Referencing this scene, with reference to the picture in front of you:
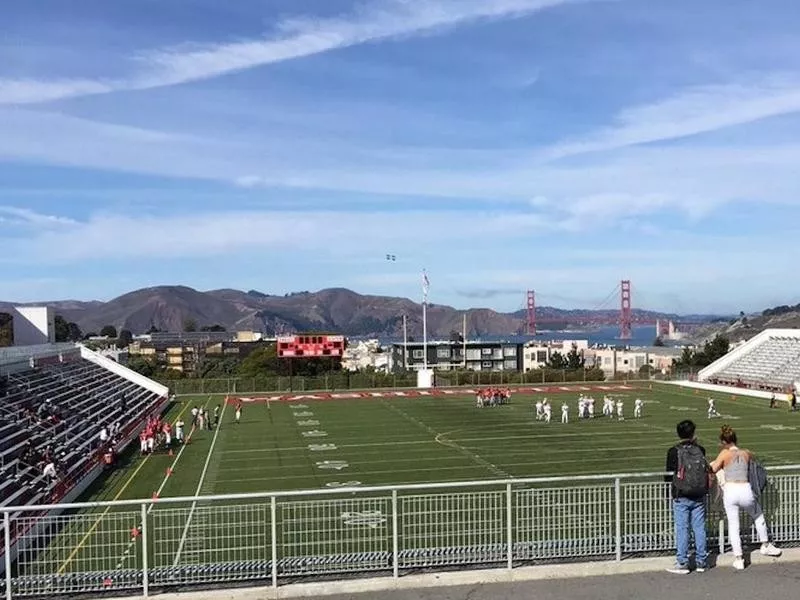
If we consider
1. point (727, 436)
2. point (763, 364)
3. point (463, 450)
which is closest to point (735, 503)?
point (727, 436)

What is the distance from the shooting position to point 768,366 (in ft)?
176

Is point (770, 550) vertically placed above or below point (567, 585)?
above

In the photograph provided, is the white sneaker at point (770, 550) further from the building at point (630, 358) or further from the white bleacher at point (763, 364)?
the building at point (630, 358)

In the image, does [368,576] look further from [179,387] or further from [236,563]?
[179,387]

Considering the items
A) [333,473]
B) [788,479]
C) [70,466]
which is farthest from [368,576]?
[70,466]

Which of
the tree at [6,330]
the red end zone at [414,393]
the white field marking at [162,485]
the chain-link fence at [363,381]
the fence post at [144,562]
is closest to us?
the fence post at [144,562]

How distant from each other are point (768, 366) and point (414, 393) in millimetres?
23452

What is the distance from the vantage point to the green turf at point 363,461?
889 centimetres

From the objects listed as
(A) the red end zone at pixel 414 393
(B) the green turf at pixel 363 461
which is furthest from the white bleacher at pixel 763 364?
(B) the green turf at pixel 363 461

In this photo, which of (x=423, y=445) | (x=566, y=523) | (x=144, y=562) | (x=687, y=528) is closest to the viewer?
(x=144, y=562)

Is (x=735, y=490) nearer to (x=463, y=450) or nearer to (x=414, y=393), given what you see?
(x=463, y=450)

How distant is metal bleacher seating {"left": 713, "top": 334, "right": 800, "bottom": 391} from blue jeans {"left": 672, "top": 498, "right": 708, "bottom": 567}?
1734 inches

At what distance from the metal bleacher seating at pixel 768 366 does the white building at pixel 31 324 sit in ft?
170

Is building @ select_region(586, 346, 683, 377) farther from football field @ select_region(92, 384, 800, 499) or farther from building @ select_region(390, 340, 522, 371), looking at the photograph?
football field @ select_region(92, 384, 800, 499)
